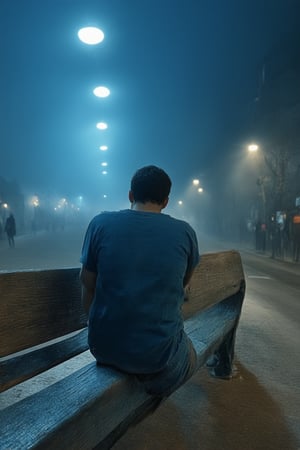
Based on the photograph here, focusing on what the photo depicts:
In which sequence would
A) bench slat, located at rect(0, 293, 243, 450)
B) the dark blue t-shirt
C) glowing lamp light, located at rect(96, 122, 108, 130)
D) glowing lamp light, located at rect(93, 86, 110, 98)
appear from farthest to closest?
glowing lamp light, located at rect(96, 122, 108, 130)
glowing lamp light, located at rect(93, 86, 110, 98)
the dark blue t-shirt
bench slat, located at rect(0, 293, 243, 450)

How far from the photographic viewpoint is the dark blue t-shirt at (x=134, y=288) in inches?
76.5

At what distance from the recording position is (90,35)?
6.75m

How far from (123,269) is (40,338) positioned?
59 cm

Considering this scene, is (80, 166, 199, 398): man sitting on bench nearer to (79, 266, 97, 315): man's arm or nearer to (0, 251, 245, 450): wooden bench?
(79, 266, 97, 315): man's arm

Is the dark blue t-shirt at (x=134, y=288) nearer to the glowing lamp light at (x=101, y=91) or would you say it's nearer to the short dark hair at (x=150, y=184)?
the short dark hair at (x=150, y=184)

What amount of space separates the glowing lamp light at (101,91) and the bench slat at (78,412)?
31.4ft

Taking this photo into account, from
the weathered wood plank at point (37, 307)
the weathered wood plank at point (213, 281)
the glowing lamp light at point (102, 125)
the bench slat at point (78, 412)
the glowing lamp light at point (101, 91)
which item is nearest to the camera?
the bench slat at point (78, 412)

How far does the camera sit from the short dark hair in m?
2.25

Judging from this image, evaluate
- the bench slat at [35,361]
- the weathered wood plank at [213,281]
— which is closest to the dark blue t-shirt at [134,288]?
the bench slat at [35,361]

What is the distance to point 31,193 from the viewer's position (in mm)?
55438

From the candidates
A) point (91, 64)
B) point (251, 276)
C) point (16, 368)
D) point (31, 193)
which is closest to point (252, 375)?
point (16, 368)

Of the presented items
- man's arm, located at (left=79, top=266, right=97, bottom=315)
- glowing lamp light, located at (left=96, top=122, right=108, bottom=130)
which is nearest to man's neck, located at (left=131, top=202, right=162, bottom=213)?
man's arm, located at (left=79, top=266, right=97, bottom=315)

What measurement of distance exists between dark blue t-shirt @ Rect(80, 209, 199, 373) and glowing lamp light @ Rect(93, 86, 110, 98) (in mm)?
9185

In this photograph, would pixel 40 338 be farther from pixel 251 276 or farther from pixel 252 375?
pixel 251 276
